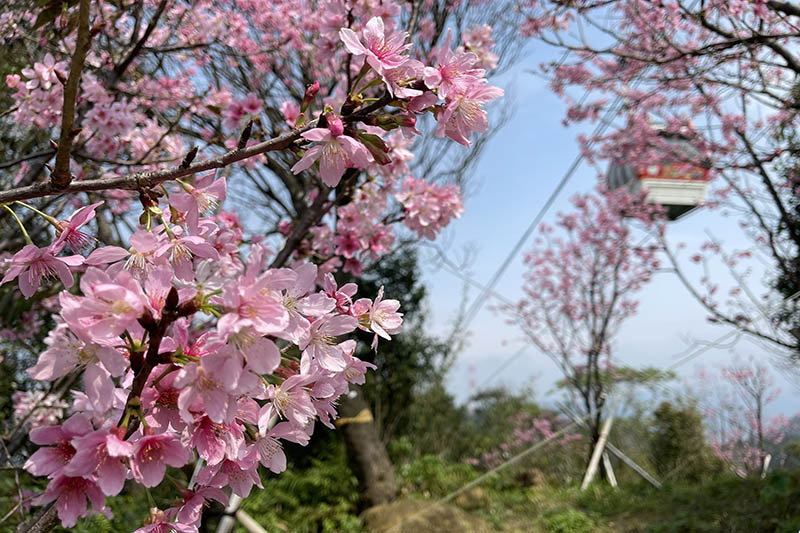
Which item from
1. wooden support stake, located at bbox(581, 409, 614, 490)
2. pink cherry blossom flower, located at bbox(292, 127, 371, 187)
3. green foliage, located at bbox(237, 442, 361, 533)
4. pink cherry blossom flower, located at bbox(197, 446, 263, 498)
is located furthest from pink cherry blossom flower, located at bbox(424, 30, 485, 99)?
wooden support stake, located at bbox(581, 409, 614, 490)

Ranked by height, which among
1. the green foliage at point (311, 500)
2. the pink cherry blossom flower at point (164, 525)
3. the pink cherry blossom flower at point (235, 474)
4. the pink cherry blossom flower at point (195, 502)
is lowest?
the green foliage at point (311, 500)

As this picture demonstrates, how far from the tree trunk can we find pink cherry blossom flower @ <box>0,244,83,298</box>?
153 inches

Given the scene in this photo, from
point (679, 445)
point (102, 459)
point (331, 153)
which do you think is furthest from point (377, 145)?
point (679, 445)

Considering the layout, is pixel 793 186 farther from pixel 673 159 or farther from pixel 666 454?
pixel 666 454

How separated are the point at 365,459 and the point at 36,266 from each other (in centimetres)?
432

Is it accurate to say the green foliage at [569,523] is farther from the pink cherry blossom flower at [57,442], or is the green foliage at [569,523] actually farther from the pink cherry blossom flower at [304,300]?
the pink cherry blossom flower at [57,442]

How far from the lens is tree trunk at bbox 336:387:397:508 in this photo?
4434 millimetres

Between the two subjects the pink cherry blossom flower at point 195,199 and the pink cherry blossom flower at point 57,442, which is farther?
the pink cherry blossom flower at point 195,199

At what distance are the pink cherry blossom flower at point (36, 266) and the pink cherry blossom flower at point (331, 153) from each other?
297 mm

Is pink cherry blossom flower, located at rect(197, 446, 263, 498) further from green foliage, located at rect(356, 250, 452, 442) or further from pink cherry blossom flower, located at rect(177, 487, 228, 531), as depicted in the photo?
green foliage, located at rect(356, 250, 452, 442)

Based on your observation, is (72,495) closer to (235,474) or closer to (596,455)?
(235,474)

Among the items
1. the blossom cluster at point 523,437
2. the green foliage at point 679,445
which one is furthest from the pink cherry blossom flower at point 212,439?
the blossom cluster at point 523,437

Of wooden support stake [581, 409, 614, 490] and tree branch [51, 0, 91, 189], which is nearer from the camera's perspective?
tree branch [51, 0, 91, 189]

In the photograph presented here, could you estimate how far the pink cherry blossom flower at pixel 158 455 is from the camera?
0.47m
